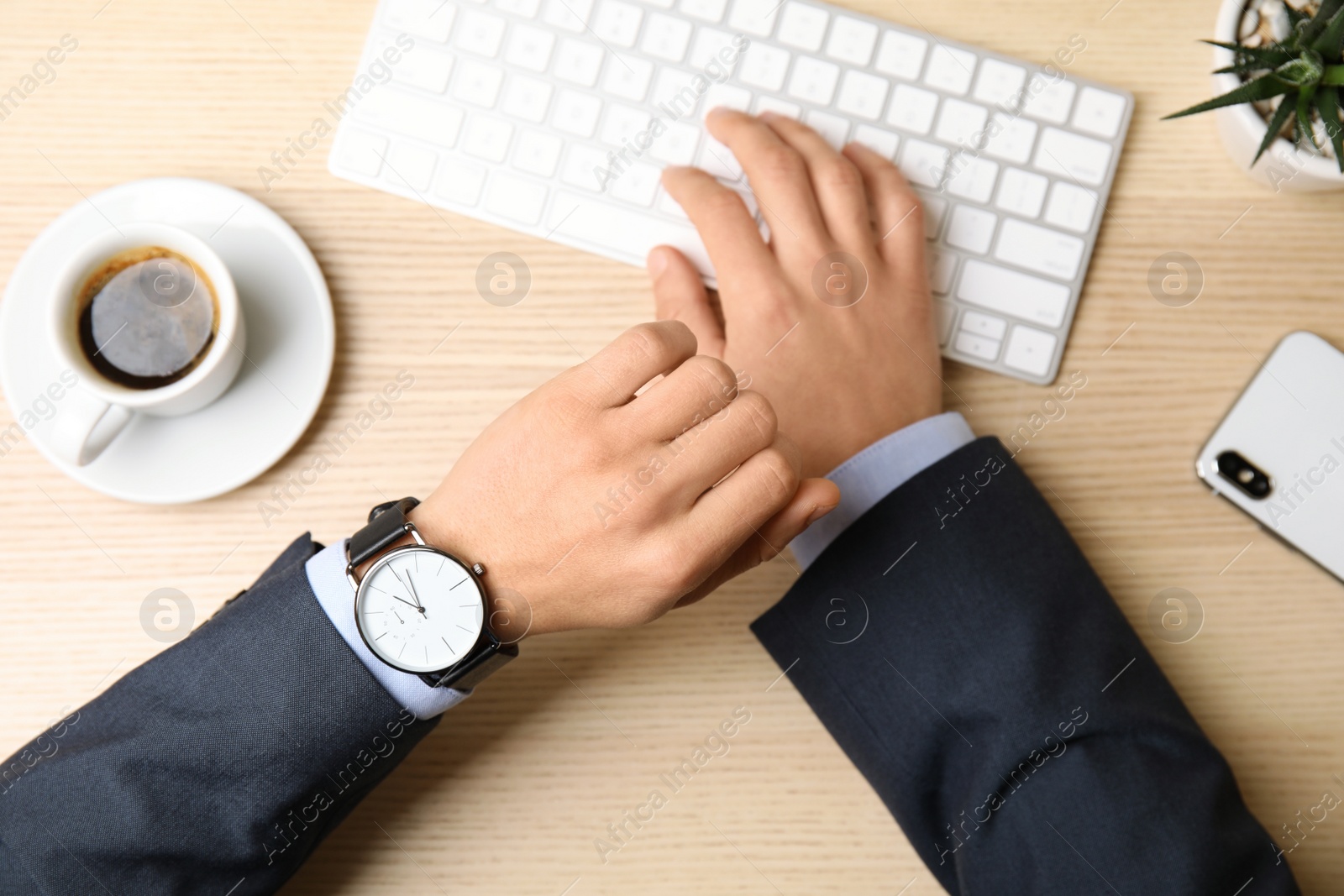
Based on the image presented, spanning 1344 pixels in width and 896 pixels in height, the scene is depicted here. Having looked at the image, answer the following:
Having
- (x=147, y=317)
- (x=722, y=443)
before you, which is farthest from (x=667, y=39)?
(x=147, y=317)

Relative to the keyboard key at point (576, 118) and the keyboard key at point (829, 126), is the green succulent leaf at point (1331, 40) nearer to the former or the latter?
the keyboard key at point (829, 126)

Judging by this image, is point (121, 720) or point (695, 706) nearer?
point (121, 720)

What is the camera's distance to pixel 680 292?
2.34ft

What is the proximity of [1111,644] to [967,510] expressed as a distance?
0.15 meters

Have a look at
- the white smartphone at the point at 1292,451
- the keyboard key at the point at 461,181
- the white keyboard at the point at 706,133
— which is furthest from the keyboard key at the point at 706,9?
the white smartphone at the point at 1292,451

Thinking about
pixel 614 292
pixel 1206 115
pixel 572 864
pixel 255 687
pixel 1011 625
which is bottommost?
pixel 572 864

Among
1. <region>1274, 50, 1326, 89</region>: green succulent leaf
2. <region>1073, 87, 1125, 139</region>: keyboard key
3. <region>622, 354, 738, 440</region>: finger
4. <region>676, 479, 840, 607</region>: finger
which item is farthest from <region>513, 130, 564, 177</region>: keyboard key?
<region>1274, 50, 1326, 89</region>: green succulent leaf

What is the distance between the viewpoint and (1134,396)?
2.45 ft

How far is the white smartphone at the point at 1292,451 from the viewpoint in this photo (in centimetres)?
72

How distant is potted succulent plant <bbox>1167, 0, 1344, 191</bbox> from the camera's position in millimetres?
629

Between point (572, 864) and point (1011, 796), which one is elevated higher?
point (1011, 796)

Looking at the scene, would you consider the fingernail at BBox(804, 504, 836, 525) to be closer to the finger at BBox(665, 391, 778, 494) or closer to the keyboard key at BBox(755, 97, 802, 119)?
the finger at BBox(665, 391, 778, 494)

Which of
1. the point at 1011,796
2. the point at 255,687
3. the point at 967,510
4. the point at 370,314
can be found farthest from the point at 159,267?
the point at 1011,796

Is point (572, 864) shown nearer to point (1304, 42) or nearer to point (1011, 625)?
point (1011, 625)
